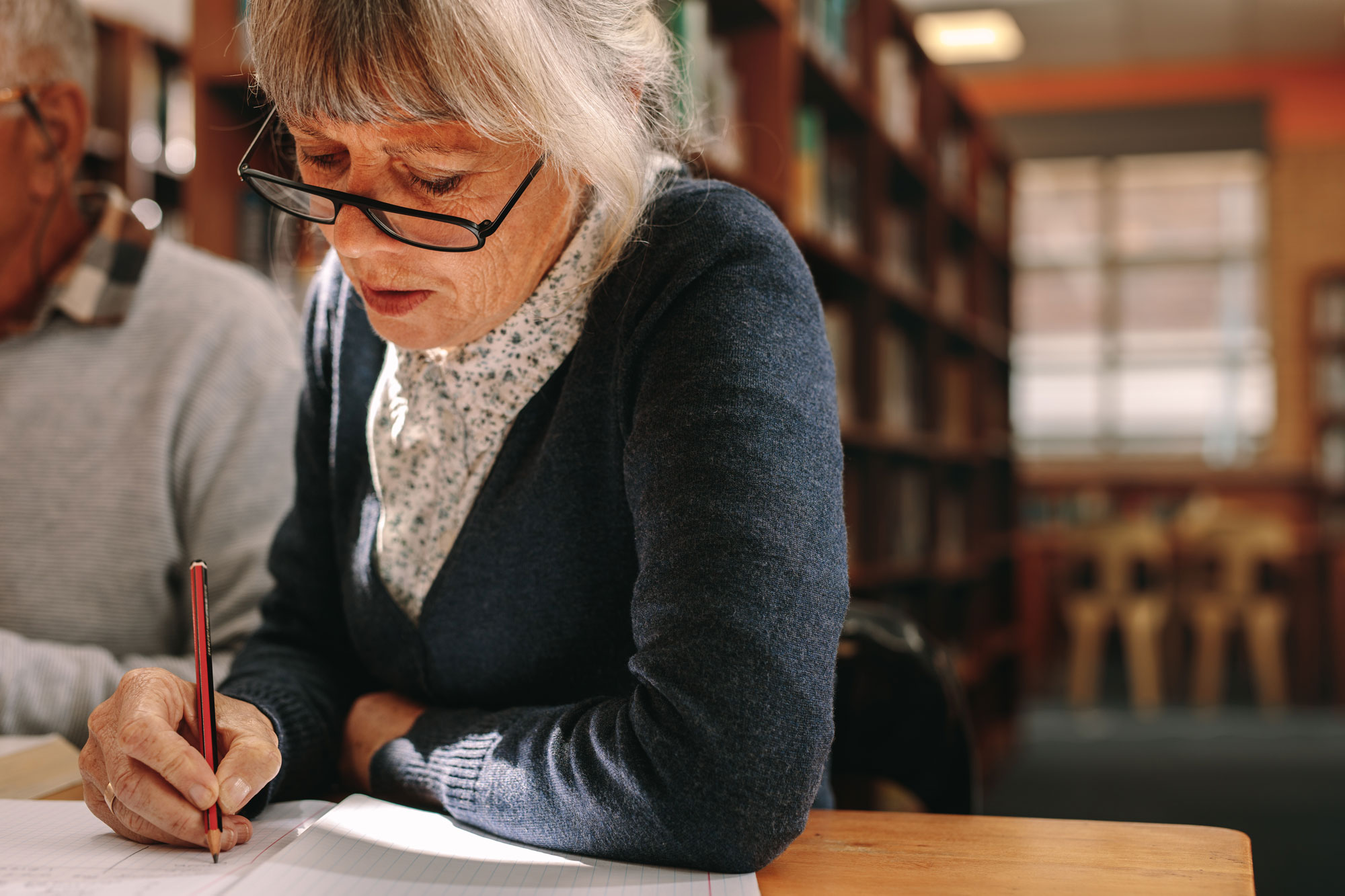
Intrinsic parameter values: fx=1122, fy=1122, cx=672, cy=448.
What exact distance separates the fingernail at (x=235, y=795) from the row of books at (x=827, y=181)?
2.02m

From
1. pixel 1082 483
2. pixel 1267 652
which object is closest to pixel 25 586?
pixel 1267 652

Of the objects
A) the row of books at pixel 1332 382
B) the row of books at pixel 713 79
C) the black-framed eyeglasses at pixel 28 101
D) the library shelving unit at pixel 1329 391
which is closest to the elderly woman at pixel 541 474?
the black-framed eyeglasses at pixel 28 101

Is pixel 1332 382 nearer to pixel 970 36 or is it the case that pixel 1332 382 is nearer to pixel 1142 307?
pixel 1142 307

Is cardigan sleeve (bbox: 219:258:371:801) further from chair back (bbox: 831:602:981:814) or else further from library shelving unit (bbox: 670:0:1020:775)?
library shelving unit (bbox: 670:0:1020:775)

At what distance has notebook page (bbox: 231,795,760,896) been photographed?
61 cm

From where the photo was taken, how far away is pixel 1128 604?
523 centimetres

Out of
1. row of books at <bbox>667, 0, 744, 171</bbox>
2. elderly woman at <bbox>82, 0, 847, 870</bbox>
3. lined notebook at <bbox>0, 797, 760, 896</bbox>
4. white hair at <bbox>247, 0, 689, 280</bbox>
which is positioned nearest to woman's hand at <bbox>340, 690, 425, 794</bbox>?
elderly woman at <bbox>82, 0, 847, 870</bbox>

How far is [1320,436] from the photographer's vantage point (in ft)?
20.7

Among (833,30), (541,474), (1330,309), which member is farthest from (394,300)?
(1330,309)

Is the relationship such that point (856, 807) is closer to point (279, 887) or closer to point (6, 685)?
point (279, 887)

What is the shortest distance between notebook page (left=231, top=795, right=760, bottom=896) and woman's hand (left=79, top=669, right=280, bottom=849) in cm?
6

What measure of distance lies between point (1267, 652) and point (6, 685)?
528 cm

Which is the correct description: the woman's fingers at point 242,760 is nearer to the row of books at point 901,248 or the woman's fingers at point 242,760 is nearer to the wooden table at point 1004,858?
the wooden table at point 1004,858

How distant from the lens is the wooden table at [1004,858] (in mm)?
629
